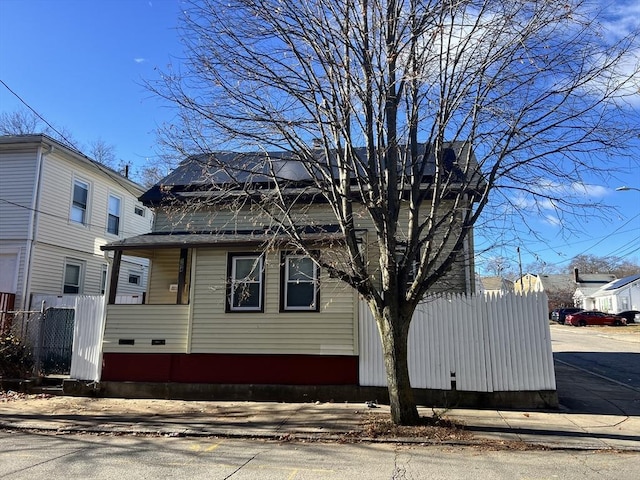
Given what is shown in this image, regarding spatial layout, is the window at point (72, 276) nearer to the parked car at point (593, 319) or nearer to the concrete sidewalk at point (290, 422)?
the concrete sidewalk at point (290, 422)

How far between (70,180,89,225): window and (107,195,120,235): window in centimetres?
136

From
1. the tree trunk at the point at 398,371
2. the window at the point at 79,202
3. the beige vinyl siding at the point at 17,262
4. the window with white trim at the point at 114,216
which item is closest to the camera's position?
the tree trunk at the point at 398,371

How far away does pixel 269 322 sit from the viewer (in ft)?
36.6

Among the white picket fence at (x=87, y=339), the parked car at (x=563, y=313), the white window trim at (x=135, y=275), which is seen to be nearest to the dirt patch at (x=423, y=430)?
the white picket fence at (x=87, y=339)

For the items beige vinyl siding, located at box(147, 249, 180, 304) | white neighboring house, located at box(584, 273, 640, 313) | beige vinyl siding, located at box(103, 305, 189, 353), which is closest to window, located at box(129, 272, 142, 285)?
beige vinyl siding, located at box(147, 249, 180, 304)

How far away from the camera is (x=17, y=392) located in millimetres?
11781

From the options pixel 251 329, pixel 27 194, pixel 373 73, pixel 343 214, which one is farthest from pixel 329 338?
pixel 27 194

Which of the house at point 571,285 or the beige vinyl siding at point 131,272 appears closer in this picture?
the beige vinyl siding at point 131,272

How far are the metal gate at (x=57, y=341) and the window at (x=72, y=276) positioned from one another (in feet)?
14.3

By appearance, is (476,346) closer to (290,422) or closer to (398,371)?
(398,371)

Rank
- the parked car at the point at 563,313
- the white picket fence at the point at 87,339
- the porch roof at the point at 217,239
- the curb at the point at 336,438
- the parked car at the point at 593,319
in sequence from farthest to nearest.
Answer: the parked car at the point at 563,313, the parked car at the point at 593,319, the white picket fence at the point at 87,339, the porch roof at the point at 217,239, the curb at the point at 336,438

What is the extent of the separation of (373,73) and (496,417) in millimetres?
6563

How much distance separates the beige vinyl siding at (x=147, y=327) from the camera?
11.4 metres

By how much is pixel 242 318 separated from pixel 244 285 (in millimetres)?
782
